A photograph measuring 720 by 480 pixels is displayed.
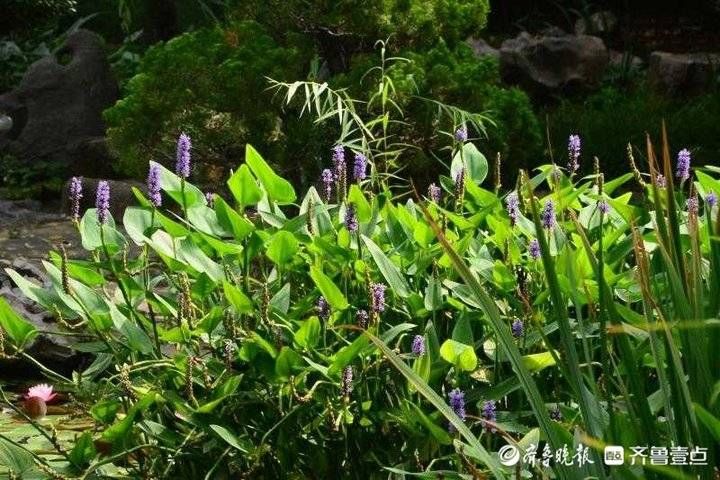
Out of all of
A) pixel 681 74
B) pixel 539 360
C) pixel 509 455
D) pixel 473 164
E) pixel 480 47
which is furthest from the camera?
pixel 480 47

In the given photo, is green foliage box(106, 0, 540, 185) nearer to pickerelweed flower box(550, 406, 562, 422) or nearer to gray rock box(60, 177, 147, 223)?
gray rock box(60, 177, 147, 223)

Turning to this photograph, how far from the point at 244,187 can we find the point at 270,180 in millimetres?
92

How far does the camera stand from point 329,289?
103 inches

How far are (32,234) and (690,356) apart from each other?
643cm

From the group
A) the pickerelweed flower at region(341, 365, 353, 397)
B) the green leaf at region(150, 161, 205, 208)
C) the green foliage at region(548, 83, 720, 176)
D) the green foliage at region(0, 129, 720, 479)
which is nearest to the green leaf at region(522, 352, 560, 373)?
the green foliage at region(0, 129, 720, 479)

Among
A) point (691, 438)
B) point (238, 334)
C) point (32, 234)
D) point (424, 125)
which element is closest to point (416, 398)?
point (238, 334)

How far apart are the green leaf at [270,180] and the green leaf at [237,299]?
414 millimetres

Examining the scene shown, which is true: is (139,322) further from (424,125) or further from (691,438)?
(424,125)

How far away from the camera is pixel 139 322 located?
2.95 metres

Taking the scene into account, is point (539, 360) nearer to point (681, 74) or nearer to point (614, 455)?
point (614, 455)

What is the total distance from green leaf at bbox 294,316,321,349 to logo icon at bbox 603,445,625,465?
0.81 meters

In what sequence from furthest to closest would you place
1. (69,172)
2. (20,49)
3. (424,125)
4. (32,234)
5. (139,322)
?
(20,49) → (69,172) → (32,234) → (424,125) → (139,322)

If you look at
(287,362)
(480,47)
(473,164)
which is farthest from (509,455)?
(480,47)

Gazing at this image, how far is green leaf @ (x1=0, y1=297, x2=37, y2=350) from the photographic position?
8.96 ft
